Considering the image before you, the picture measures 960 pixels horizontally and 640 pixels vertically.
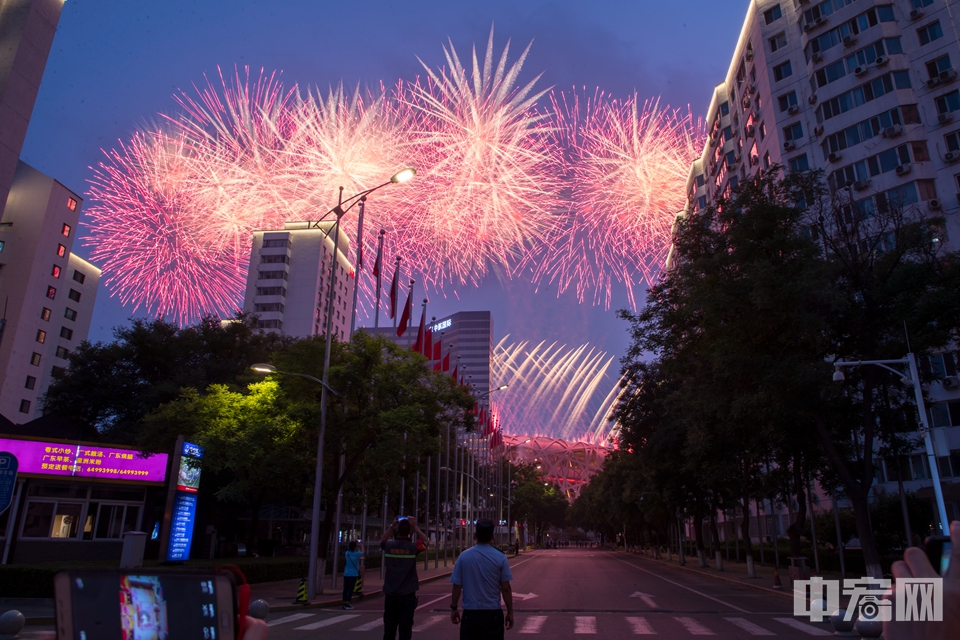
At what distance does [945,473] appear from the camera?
39.9 meters

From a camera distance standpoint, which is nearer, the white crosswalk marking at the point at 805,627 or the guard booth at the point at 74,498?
the white crosswalk marking at the point at 805,627

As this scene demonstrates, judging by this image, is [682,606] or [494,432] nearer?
[682,606]

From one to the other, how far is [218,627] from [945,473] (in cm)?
4792

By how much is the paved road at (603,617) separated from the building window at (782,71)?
41.7m

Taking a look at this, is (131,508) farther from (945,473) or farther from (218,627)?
(945,473)

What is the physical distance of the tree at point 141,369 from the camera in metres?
40.7

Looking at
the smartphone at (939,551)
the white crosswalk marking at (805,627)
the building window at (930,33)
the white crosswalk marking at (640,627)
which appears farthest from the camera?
the building window at (930,33)

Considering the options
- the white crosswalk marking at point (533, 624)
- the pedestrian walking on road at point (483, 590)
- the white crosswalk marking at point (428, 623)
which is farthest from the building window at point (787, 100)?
the pedestrian walking on road at point (483, 590)

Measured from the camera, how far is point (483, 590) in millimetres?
6609

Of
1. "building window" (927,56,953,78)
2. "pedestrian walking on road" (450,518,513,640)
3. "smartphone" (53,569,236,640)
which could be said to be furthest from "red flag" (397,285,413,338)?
"building window" (927,56,953,78)

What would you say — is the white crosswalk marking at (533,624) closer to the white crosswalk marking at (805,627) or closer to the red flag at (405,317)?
the white crosswalk marking at (805,627)

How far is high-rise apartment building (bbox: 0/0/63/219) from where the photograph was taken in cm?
4409

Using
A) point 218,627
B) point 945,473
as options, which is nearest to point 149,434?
point 218,627

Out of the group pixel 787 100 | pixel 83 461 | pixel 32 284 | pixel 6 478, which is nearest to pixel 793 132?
pixel 787 100
